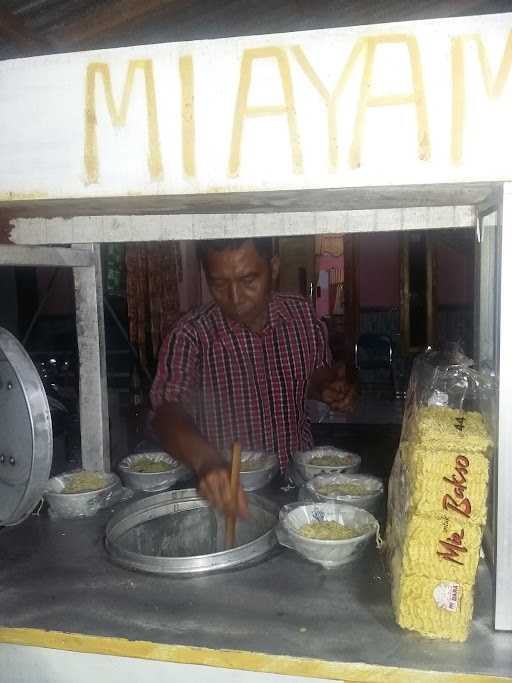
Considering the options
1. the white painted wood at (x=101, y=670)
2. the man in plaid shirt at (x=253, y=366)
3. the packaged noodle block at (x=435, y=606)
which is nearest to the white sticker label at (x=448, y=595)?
the packaged noodle block at (x=435, y=606)

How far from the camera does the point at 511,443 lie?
116 cm

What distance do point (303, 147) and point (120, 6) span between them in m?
2.41

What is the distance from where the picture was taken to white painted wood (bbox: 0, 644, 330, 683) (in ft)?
4.05

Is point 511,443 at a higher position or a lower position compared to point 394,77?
lower

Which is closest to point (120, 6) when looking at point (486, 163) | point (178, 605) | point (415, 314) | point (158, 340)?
point (486, 163)

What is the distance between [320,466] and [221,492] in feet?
1.77

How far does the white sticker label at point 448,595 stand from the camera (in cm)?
118

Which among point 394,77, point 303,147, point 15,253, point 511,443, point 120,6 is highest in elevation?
point 120,6

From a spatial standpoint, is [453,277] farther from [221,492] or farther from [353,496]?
[221,492]

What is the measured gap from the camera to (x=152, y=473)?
2162mm


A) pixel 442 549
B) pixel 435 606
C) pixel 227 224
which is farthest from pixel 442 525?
pixel 227 224

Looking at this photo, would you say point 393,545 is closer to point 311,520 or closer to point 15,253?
point 311,520

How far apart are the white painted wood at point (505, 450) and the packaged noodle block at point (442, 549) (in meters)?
0.06

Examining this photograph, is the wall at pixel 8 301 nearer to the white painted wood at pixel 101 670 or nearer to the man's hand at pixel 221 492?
the man's hand at pixel 221 492
